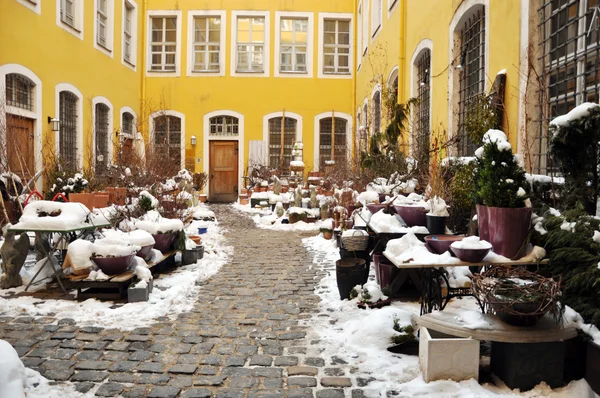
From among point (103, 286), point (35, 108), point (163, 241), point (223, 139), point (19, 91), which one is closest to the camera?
point (103, 286)

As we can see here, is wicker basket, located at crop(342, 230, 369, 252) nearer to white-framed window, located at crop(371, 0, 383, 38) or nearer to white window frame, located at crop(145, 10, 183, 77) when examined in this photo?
white-framed window, located at crop(371, 0, 383, 38)

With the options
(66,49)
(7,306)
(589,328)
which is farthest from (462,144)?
(66,49)

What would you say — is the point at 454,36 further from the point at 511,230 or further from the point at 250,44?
the point at 250,44

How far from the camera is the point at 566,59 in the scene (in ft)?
15.7

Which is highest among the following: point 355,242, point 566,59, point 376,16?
point 376,16

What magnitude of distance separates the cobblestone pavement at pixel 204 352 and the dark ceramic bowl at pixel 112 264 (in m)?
0.88

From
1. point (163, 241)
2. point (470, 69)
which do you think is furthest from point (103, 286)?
point (470, 69)

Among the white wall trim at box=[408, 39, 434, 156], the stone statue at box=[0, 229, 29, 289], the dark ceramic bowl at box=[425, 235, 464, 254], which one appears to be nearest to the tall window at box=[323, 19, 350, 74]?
the white wall trim at box=[408, 39, 434, 156]

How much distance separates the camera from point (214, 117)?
19500 mm

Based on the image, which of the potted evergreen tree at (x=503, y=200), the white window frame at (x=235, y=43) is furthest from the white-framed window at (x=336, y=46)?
the potted evergreen tree at (x=503, y=200)

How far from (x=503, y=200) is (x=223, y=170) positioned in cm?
1591

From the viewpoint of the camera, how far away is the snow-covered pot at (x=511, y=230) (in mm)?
4043

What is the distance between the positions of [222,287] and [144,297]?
1060 mm

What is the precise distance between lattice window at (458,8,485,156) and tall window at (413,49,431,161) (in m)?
1.30
